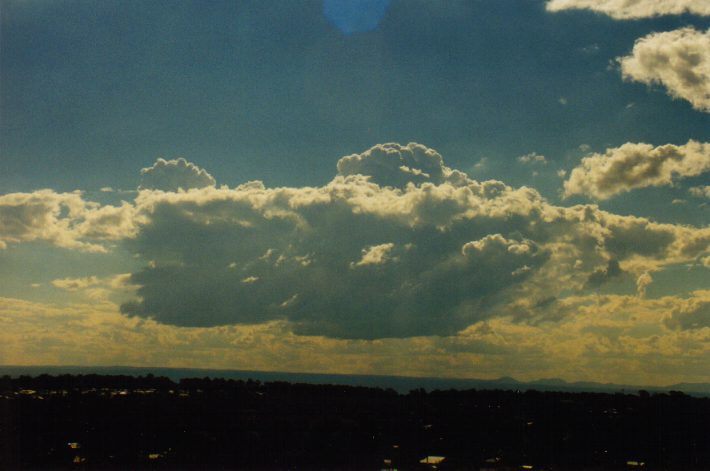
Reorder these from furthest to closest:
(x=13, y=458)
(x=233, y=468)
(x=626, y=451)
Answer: (x=626, y=451), (x=233, y=468), (x=13, y=458)

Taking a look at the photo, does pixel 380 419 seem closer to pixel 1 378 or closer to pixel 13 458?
pixel 13 458

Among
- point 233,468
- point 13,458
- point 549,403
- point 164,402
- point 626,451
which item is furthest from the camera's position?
point 549,403

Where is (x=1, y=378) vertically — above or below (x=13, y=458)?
above

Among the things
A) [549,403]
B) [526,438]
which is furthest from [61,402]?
[549,403]

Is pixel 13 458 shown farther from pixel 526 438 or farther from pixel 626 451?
pixel 626 451

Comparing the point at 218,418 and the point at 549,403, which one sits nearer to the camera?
the point at 218,418

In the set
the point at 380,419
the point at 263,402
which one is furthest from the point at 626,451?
the point at 263,402
